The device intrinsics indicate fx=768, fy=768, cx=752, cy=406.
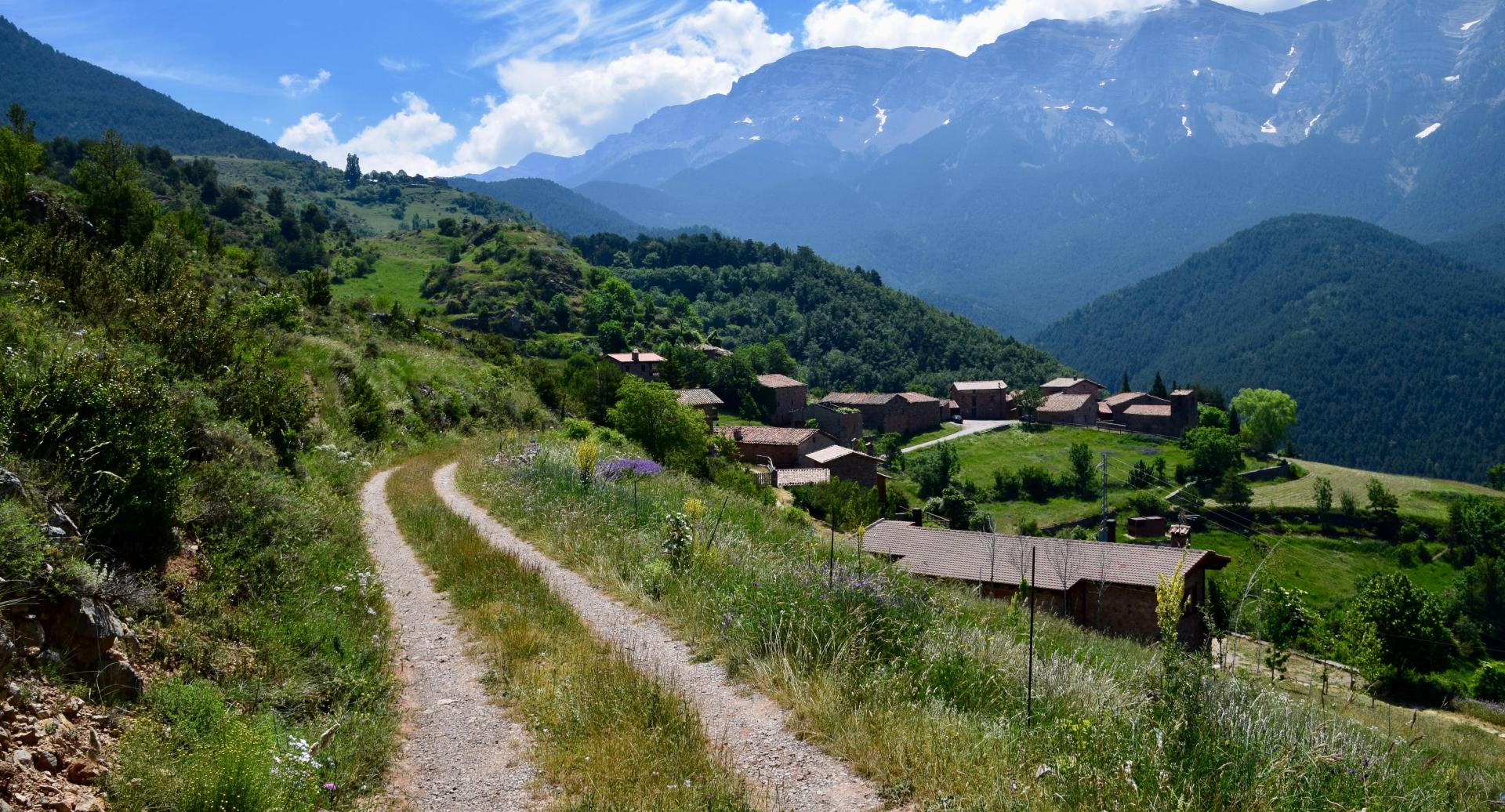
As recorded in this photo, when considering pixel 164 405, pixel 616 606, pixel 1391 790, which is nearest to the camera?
pixel 1391 790

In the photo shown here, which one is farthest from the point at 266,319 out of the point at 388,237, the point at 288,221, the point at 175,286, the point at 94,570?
the point at 388,237

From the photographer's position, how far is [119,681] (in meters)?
4.55

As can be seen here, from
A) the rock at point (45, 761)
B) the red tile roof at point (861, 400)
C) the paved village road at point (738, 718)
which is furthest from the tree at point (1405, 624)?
the red tile roof at point (861, 400)

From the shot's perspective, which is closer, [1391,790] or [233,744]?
[233,744]

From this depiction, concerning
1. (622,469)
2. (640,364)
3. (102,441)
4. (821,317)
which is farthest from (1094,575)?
(821,317)

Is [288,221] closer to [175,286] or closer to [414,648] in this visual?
[175,286]

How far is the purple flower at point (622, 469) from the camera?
1617 centimetres

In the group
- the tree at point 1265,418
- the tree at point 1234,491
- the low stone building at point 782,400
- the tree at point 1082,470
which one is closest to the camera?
the tree at point 1234,491

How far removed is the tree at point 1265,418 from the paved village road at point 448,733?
105 m

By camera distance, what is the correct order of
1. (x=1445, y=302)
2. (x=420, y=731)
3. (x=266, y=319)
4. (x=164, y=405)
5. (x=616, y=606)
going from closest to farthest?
1. (x=420, y=731)
2. (x=164, y=405)
3. (x=616, y=606)
4. (x=266, y=319)
5. (x=1445, y=302)

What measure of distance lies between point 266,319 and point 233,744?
73.0 ft

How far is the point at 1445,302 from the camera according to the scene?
17600cm

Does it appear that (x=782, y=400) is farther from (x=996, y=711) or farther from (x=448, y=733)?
(x=448, y=733)

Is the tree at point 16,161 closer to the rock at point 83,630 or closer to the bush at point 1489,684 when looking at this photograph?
the rock at point 83,630
